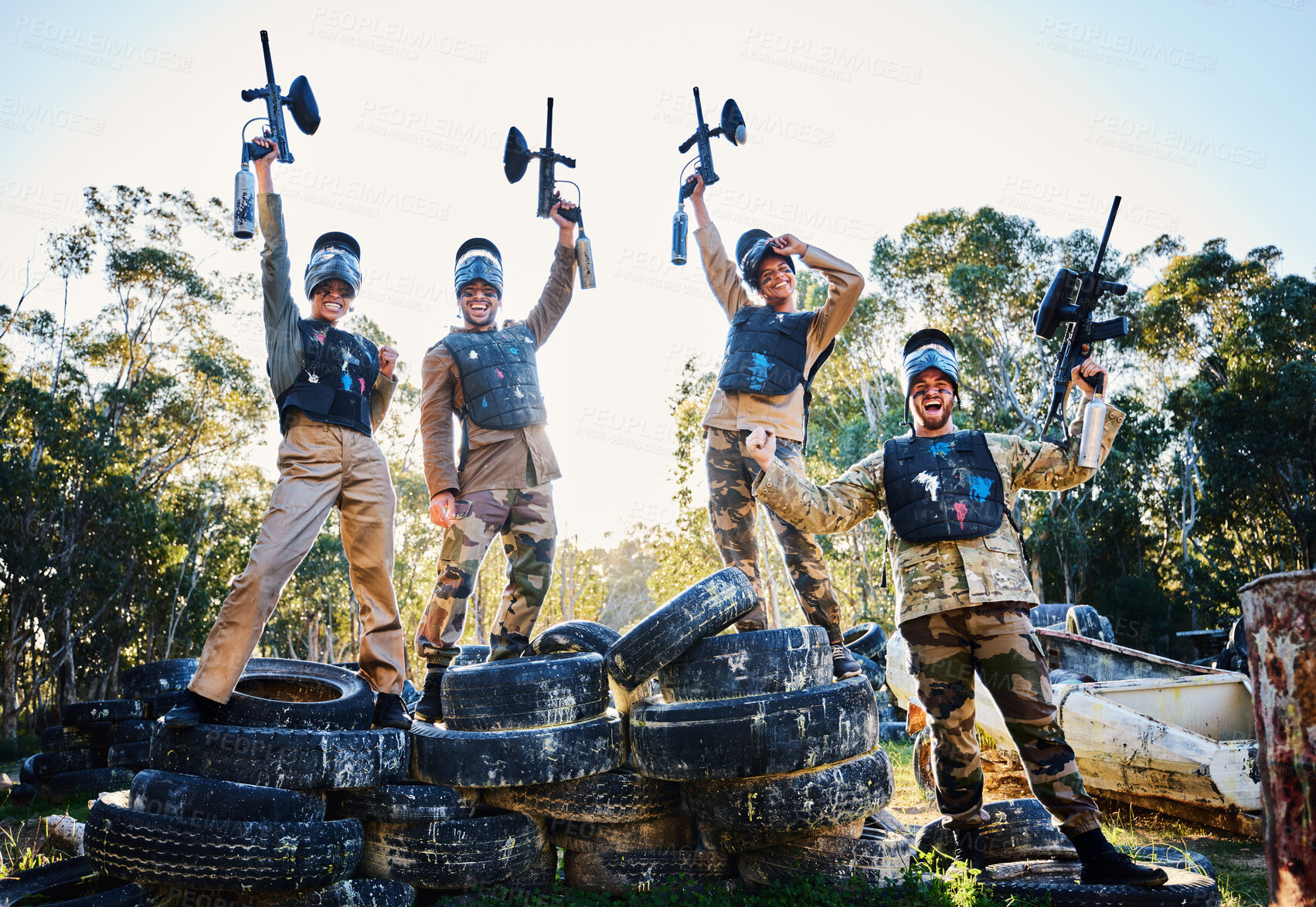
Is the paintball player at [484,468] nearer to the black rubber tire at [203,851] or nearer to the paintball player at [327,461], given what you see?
the paintball player at [327,461]

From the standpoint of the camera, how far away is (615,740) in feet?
13.8

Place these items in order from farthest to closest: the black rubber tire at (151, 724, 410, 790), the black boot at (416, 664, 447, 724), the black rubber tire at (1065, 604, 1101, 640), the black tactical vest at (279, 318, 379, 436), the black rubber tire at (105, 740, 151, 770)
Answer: the black rubber tire at (1065, 604, 1101, 640) → the black rubber tire at (105, 740, 151, 770) → the black boot at (416, 664, 447, 724) → the black tactical vest at (279, 318, 379, 436) → the black rubber tire at (151, 724, 410, 790)

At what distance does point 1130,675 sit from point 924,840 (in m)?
3.80

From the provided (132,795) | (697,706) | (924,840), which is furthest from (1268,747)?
(132,795)

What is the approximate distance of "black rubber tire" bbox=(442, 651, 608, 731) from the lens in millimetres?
4074

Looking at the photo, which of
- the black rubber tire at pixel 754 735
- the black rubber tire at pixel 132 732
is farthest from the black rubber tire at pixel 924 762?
the black rubber tire at pixel 132 732

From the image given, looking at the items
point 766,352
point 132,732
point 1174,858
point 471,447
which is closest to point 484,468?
point 471,447

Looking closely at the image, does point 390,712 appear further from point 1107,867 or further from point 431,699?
point 1107,867

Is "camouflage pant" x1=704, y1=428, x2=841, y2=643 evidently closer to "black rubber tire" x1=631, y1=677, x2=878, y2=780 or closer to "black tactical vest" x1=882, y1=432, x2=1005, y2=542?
"black tactical vest" x1=882, y1=432, x2=1005, y2=542

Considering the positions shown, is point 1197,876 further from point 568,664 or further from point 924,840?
point 568,664

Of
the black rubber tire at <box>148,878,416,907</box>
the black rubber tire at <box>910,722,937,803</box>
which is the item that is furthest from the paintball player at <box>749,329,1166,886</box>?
the black rubber tire at <box>148,878,416,907</box>

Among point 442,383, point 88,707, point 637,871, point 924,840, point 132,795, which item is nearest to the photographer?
point 132,795

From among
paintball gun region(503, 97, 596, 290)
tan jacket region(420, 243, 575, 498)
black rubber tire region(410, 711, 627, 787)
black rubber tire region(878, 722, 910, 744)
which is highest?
paintball gun region(503, 97, 596, 290)

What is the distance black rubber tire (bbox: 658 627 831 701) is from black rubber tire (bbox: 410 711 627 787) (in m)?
0.48
